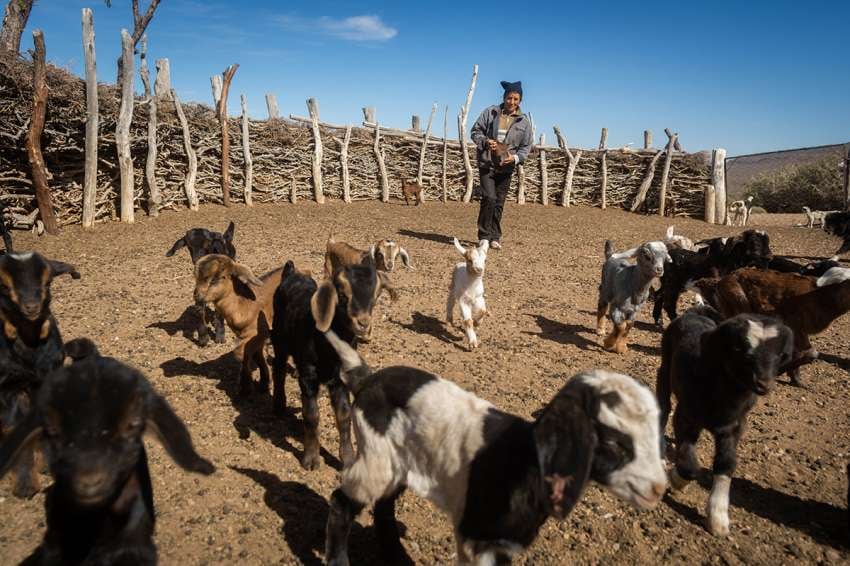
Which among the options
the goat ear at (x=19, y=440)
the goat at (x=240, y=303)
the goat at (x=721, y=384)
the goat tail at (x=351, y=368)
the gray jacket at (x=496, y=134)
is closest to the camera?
the goat ear at (x=19, y=440)

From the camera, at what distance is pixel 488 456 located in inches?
109

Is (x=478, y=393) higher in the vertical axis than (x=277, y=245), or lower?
lower

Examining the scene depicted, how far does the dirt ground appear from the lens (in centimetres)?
380

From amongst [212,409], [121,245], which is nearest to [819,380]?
[212,409]

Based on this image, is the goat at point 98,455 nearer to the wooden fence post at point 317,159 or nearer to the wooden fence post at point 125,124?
the wooden fence post at point 125,124

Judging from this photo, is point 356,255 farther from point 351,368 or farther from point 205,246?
point 351,368

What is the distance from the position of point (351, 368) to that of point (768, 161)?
169 ft

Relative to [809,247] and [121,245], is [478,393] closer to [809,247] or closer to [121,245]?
[121,245]

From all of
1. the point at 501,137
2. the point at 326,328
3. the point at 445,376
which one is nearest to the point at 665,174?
the point at 501,137

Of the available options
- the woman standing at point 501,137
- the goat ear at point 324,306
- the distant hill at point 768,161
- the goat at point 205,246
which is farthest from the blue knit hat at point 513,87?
the distant hill at point 768,161

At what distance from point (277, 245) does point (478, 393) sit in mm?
8646

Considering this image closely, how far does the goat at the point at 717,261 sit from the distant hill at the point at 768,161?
21.9 metres

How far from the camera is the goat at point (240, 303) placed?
574cm

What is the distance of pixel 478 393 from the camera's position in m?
6.16
